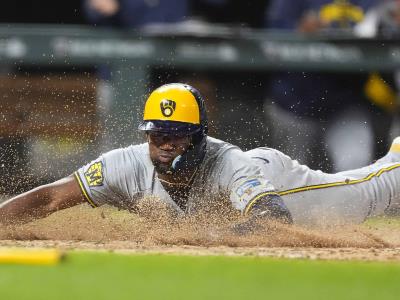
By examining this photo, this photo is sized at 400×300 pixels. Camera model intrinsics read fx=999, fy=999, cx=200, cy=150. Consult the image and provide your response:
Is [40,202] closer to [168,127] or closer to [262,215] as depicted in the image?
[168,127]

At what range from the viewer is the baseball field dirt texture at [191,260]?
185 inches

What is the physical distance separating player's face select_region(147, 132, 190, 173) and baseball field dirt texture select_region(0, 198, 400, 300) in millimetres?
362

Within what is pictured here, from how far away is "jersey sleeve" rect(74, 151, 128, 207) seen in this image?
307 inches

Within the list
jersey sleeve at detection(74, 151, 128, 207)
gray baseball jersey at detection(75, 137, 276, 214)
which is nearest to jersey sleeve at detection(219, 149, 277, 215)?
gray baseball jersey at detection(75, 137, 276, 214)

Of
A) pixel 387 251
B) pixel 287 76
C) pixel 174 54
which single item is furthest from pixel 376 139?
pixel 387 251

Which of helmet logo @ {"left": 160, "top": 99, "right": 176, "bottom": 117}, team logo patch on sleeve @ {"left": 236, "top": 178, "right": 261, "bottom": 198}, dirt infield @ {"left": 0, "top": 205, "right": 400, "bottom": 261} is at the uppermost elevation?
helmet logo @ {"left": 160, "top": 99, "right": 176, "bottom": 117}

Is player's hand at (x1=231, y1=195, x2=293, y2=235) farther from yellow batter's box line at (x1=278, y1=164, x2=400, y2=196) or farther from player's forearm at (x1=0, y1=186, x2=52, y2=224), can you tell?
player's forearm at (x1=0, y1=186, x2=52, y2=224)

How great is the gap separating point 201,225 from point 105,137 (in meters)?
3.66

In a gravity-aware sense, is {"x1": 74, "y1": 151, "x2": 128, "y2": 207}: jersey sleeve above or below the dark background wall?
below

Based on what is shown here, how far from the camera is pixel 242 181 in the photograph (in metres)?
7.27

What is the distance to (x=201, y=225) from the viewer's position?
7.53 m

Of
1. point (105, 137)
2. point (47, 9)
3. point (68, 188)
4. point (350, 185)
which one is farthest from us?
point (47, 9)

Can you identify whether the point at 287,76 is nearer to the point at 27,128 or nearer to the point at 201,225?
the point at 27,128

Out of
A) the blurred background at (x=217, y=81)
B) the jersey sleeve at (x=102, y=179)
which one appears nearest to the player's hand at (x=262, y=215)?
the jersey sleeve at (x=102, y=179)
